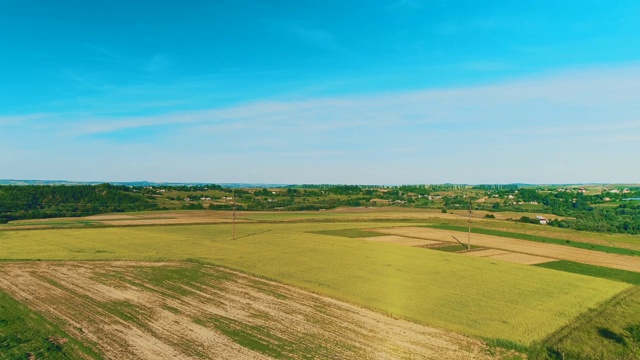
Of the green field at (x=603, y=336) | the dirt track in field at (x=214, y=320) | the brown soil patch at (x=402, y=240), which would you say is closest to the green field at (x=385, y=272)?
the green field at (x=603, y=336)

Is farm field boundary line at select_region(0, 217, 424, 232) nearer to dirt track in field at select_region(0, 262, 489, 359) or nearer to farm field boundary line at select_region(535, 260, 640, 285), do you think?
dirt track in field at select_region(0, 262, 489, 359)

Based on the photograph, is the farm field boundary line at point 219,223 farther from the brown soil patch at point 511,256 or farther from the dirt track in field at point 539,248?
the brown soil patch at point 511,256

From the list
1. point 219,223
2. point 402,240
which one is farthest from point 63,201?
point 402,240

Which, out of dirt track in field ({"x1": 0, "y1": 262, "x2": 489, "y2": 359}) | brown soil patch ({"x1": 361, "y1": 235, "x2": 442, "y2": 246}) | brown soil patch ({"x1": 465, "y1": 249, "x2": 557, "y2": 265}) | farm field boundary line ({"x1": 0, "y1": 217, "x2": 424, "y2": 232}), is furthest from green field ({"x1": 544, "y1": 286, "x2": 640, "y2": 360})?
farm field boundary line ({"x1": 0, "y1": 217, "x2": 424, "y2": 232})

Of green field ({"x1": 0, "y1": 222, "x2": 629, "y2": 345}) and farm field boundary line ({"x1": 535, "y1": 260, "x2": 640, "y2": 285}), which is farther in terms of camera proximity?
farm field boundary line ({"x1": 535, "y1": 260, "x2": 640, "y2": 285})

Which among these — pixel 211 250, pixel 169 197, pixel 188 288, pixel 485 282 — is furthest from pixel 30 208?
pixel 485 282

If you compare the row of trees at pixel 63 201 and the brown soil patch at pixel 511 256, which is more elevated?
the row of trees at pixel 63 201
